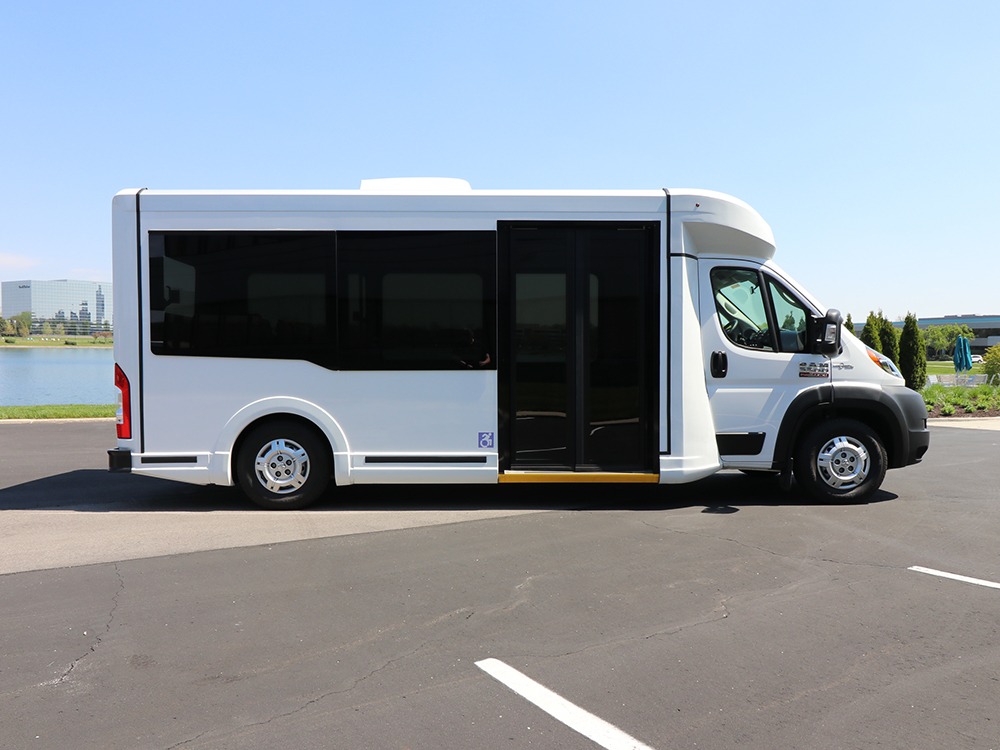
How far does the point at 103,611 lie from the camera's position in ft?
13.9

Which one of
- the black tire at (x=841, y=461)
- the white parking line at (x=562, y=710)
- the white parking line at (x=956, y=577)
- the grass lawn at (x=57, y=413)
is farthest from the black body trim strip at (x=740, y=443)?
the grass lawn at (x=57, y=413)

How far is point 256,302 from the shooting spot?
6938 millimetres

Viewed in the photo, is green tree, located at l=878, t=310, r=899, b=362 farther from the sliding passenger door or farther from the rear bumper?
the rear bumper

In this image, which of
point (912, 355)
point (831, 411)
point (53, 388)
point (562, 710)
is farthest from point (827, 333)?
point (53, 388)

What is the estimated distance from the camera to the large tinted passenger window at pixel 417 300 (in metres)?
6.93

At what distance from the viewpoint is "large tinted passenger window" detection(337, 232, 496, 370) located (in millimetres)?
6926

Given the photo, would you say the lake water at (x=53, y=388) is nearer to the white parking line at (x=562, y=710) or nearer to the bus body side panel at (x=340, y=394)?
the bus body side panel at (x=340, y=394)

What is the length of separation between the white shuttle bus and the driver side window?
421 millimetres

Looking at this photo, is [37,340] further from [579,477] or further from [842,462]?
[842,462]

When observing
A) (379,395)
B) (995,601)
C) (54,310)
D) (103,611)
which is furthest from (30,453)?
(54,310)

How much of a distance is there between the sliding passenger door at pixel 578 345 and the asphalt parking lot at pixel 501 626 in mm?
703

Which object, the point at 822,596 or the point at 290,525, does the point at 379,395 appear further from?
the point at 822,596

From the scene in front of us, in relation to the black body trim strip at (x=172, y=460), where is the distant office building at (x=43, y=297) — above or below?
above

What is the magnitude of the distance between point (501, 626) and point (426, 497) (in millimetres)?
3831
